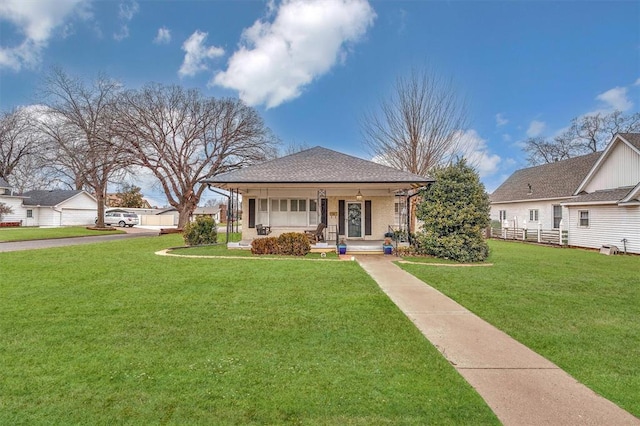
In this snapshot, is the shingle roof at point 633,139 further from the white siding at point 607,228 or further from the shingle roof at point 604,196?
the white siding at point 607,228

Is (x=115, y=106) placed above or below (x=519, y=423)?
above

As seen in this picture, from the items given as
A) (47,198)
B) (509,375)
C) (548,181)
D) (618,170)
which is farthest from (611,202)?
(47,198)

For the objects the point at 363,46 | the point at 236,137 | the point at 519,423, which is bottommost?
the point at 519,423

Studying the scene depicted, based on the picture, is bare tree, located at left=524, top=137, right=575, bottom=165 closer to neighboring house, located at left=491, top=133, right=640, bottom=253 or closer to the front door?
neighboring house, located at left=491, top=133, right=640, bottom=253

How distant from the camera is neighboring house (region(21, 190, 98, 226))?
35031mm

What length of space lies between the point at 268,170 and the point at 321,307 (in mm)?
11115

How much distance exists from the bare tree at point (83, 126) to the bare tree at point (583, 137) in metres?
44.1

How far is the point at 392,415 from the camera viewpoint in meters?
2.63

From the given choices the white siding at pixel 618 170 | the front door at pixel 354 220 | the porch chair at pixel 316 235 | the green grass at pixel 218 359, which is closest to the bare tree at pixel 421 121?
the front door at pixel 354 220

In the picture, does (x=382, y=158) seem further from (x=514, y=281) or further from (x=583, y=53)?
(x=514, y=281)

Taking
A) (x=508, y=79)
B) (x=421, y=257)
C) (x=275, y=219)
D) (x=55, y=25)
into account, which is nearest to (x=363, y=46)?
(x=508, y=79)

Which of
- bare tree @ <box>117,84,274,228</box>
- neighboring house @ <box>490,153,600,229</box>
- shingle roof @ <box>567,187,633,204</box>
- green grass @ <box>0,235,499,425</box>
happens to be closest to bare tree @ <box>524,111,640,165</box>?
neighboring house @ <box>490,153,600,229</box>

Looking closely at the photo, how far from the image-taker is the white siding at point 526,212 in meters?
21.8

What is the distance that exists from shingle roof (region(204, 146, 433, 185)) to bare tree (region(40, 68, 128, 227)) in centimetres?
1547
